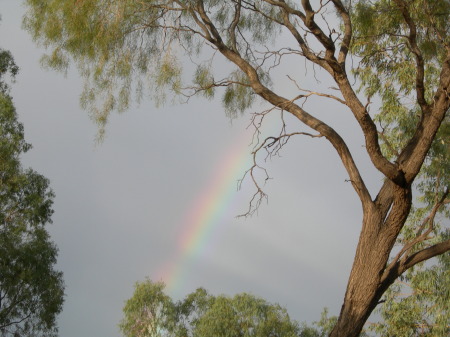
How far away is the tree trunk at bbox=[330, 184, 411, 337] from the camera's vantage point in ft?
18.2

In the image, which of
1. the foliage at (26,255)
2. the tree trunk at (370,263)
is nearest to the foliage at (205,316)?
the foliage at (26,255)

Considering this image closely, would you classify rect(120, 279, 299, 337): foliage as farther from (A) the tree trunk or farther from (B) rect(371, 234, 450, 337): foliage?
(A) the tree trunk

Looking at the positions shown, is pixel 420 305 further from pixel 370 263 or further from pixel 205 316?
pixel 205 316

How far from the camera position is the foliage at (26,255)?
1511 cm

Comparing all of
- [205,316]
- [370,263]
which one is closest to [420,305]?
[370,263]

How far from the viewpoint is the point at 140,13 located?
7.63 metres

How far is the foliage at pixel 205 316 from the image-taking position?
24.7 m

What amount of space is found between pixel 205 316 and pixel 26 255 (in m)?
11.1

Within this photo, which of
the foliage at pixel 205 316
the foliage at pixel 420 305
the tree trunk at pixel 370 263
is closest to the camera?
the tree trunk at pixel 370 263

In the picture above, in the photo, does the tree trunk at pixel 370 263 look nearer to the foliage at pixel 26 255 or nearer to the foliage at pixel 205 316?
the foliage at pixel 26 255

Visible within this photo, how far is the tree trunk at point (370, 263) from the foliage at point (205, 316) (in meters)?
19.3

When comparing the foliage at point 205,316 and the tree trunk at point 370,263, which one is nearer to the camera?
the tree trunk at point 370,263

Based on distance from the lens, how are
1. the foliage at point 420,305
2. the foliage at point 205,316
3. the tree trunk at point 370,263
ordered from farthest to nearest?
the foliage at point 205,316 → the foliage at point 420,305 → the tree trunk at point 370,263

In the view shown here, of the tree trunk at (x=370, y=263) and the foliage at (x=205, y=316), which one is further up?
the foliage at (x=205, y=316)
